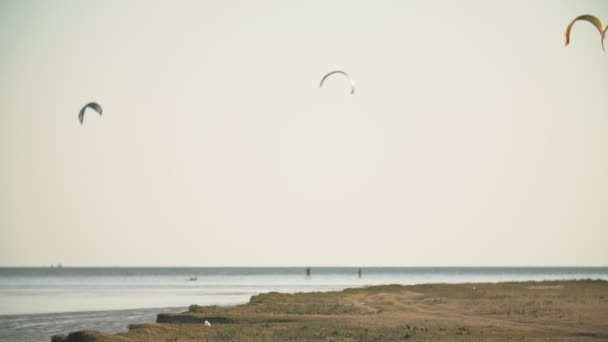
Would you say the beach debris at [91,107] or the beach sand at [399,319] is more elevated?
the beach debris at [91,107]

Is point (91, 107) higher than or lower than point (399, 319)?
higher

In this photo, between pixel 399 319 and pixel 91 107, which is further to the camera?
pixel 91 107

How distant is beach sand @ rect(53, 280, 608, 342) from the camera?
26.1 metres

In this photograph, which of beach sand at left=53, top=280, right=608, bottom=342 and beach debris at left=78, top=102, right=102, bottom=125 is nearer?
beach sand at left=53, top=280, right=608, bottom=342

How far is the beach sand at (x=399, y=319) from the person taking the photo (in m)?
26.1

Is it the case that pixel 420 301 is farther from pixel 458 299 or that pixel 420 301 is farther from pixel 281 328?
pixel 281 328

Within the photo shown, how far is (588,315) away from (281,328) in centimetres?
1240

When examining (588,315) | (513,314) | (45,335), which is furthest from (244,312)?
(588,315)

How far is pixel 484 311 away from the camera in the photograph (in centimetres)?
3588

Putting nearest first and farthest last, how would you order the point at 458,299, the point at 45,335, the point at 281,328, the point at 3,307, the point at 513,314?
the point at 281,328, the point at 45,335, the point at 513,314, the point at 458,299, the point at 3,307

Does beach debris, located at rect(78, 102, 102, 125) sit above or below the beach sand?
above

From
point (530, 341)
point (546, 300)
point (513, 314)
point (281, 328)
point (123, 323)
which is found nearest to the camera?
point (530, 341)

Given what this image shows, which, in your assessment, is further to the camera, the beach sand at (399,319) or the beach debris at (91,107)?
the beach debris at (91,107)

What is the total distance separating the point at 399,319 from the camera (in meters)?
32.0
